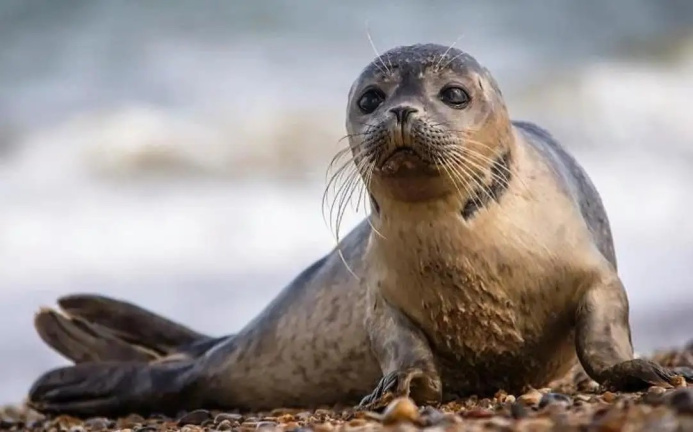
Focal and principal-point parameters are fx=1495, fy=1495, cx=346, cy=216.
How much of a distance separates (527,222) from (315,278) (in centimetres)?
132

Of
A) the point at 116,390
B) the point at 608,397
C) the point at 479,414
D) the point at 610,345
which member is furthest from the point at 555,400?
the point at 116,390

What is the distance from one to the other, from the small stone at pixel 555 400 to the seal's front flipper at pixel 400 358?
0.52m

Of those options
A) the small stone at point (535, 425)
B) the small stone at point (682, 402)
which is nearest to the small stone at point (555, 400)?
the small stone at point (682, 402)

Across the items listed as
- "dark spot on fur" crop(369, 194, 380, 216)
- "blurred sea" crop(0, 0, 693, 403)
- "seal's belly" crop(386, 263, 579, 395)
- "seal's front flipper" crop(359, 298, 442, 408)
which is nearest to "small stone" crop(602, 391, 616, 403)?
"seal's belly" crop(386, 263, 579, 395)

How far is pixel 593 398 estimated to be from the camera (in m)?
4.45

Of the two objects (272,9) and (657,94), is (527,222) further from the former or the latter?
(272,9)

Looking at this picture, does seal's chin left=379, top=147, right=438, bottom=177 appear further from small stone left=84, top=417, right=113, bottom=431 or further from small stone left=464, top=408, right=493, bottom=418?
small stone left=84, top=417, right=113, bottom=431

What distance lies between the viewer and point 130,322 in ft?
22.7

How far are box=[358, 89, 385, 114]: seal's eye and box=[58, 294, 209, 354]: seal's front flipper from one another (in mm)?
2258

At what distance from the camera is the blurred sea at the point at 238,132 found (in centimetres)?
1166

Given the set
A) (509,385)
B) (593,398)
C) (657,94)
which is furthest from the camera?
(657,94)

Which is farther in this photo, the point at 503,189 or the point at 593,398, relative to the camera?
the point at 503,189

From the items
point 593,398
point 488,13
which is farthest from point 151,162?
point 593,398

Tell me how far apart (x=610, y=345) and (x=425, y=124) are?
0.95 meters
